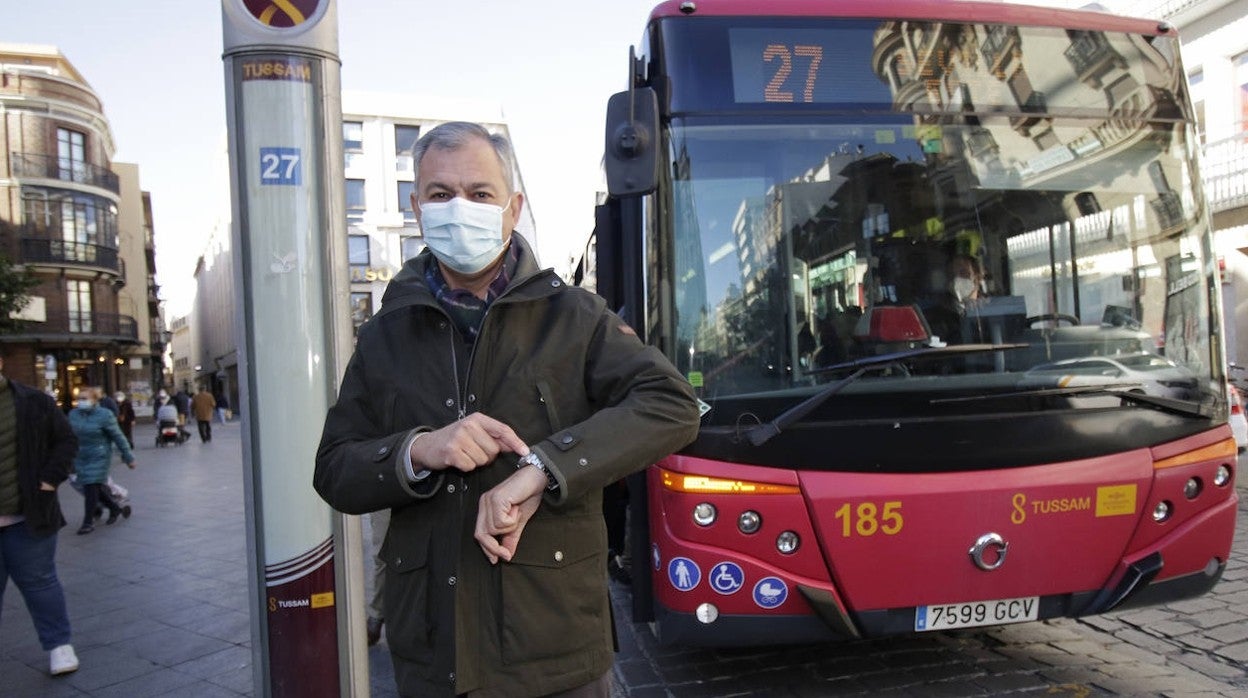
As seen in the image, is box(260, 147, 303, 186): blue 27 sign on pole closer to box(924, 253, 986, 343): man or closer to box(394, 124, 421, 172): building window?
box(924, 253, 986, 343): man

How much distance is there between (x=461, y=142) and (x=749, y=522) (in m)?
2.02

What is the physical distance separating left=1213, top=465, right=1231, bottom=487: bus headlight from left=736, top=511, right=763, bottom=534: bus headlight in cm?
206

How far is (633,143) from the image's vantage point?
3.43 metres

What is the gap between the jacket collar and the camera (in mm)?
1805

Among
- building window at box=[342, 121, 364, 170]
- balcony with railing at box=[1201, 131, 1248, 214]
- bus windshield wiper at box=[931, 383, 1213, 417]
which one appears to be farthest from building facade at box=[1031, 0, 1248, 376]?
building window at box=[342, 121, 364, 170]

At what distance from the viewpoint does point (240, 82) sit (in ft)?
9.62

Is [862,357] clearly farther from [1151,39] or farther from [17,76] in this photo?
[17,76]

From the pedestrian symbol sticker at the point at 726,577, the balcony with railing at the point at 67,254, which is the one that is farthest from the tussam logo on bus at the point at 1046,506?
the balcony with railing at the point at 67,254

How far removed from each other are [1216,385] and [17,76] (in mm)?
49452

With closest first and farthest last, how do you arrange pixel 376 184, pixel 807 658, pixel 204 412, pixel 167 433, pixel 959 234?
pixel 959 234 → pixel 807 658 → pixel 167 433 → pixel 204 412 → pixel 376 184

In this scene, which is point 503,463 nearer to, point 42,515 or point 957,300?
point 957,300

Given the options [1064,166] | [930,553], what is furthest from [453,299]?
[1064,166]

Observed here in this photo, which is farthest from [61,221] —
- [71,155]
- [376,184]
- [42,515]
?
[42,515]

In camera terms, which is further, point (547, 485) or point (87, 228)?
A: point (87, 228)
